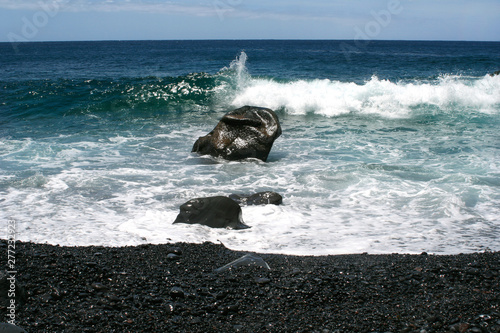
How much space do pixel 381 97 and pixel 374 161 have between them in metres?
8.23

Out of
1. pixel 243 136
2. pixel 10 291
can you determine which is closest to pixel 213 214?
pixel 10 291

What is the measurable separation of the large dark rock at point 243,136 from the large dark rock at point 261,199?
8.15 ft

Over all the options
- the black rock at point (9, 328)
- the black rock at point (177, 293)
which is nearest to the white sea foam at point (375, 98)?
the black rock at point (177, 293)

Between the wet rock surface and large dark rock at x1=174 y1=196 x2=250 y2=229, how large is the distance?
956 millimetres

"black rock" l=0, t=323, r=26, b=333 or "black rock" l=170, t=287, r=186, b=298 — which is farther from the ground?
"black rock" l=0, t=323, r=26, b=333

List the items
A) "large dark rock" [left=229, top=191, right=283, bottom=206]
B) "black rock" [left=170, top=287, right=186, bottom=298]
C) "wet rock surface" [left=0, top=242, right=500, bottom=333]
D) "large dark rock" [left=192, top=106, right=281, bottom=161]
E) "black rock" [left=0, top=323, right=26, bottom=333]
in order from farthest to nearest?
"large dark rock" [left=192, top=106, right=281, bottom=161] → "large dark rock" [left=229, top=191, right=283, bottom=206] → "black rock" [left=170, top=287, right=186, bottom=298] → "wet rock surface" [left=0, top=242, right=500, bottom=333] → "black rock" [left=0, top=323, right=26, bottom=333]

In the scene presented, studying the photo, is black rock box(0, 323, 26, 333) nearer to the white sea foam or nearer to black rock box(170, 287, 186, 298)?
black rock box(170, 287, 186, 298)

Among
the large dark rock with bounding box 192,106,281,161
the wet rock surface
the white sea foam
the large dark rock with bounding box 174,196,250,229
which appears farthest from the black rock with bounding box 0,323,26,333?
the white sea foam

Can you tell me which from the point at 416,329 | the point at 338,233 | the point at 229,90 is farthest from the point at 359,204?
the point at 229,90

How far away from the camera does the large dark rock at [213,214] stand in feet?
18.0

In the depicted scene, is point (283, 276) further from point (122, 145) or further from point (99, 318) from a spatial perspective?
point (122, 145)

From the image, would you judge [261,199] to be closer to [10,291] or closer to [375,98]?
[10,291]

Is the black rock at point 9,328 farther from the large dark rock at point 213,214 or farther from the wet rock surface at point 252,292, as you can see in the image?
the large dark rock at point 213,214

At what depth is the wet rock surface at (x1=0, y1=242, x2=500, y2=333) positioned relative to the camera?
3191mm
